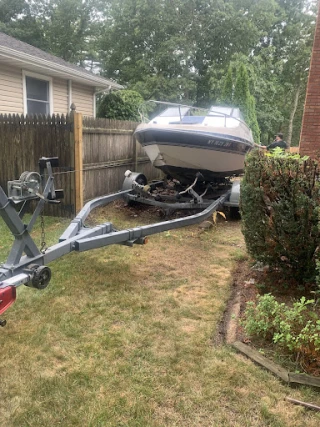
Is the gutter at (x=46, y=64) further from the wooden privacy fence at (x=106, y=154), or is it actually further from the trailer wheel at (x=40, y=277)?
the trailer wheel at (x=40, y=277)

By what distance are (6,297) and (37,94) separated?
10.5 metres

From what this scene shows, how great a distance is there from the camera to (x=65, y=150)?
6.96 metres

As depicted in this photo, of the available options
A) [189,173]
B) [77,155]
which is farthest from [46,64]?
[189,173]

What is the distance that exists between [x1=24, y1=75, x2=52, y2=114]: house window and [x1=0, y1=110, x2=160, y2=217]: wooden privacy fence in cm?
456

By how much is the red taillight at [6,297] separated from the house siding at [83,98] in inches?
455

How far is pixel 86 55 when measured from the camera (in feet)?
98.9

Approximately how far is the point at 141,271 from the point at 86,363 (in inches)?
76.0

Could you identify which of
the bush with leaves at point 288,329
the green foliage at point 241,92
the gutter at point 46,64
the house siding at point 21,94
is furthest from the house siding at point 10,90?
the bush with leaves at point 288,329

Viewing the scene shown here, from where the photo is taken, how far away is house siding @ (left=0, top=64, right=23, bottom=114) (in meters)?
10.4

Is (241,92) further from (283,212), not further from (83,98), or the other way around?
(283,212)

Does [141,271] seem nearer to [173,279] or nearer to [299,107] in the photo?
[173,279]

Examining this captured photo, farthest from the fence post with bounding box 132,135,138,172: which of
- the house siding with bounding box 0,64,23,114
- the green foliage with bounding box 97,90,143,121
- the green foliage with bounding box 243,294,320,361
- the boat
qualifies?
the green foliage with bounding box 97,90,143,121

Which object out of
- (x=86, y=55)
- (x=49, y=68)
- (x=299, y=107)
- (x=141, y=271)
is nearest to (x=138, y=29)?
(x=86, y=55)

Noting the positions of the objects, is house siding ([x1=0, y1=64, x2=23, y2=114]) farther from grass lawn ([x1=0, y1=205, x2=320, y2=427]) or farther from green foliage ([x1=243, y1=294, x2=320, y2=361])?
green foliage ([x1=243, y1=294, x2=320, y2=361])
